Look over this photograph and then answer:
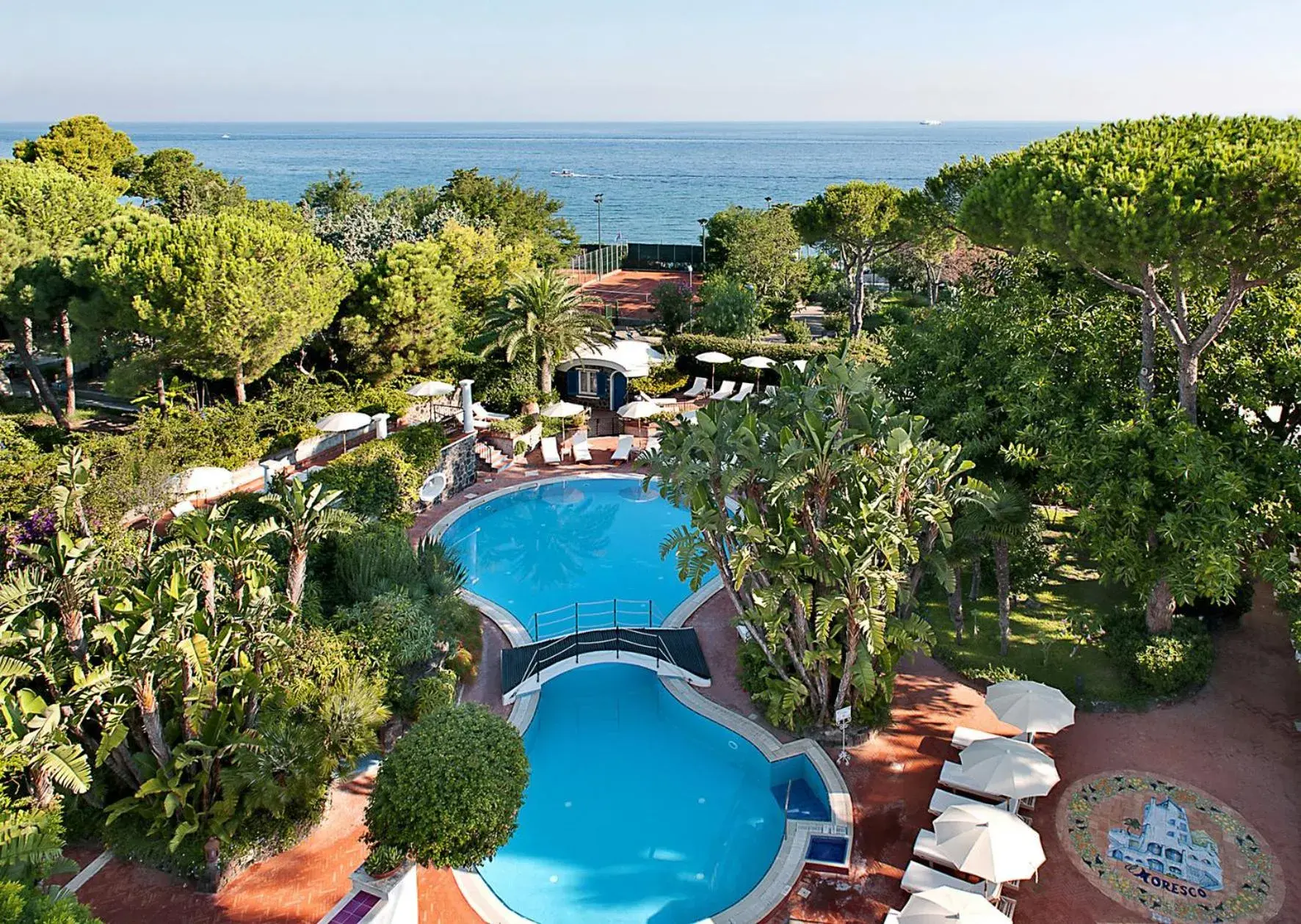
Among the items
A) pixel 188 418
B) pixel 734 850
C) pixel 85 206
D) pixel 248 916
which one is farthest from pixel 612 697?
pixel 85 206

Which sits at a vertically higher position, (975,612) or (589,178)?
(589,178)

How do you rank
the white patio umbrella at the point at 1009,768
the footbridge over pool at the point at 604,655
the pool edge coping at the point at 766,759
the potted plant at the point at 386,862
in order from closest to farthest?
the potted plant at the point at 386,862, the pool edge coping at the point at 766,759, the white patio umbrella at the point at 1009,768, the footbridge over pool at the point at 604,655

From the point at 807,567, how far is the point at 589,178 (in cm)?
18564

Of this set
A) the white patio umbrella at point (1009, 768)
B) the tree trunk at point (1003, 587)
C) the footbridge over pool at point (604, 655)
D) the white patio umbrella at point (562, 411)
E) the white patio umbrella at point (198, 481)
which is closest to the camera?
the white patio umbrella at point (1009, 768)

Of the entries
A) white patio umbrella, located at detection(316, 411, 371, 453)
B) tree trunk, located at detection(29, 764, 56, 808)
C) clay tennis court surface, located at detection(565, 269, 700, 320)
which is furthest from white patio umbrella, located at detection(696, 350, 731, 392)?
tree trunk, located at detection(29, 764, 56, 808)

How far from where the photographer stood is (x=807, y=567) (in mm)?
12906

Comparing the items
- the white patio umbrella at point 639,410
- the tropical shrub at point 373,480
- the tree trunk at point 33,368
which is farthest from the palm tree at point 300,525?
the tree trunk at point 33,368

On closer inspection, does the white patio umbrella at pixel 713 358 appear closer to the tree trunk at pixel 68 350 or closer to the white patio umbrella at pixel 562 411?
the white patio umbrella at pixel 562 411

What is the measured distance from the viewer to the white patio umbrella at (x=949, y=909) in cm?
991

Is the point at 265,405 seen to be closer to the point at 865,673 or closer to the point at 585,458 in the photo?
the point at 585,458

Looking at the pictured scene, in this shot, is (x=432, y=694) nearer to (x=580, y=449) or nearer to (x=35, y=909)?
(x=35, y=909)

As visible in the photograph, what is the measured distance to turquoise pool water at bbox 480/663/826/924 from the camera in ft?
38.7

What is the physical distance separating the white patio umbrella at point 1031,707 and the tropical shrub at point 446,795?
7.44 m

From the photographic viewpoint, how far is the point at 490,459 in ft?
86.4
